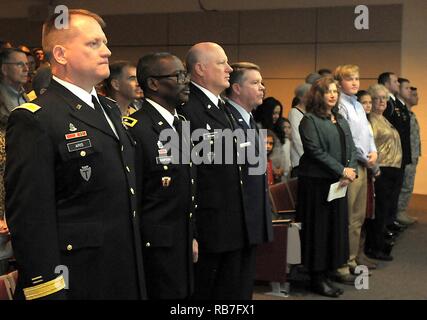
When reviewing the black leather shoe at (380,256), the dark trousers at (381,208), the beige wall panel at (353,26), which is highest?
the beige wall panel at (353,26)

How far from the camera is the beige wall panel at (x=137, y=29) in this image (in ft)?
31.7

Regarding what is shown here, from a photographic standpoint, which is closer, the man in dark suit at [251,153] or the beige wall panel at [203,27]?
the man in dark suit at [251,153]

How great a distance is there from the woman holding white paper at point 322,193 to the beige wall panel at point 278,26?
4891 millimetres

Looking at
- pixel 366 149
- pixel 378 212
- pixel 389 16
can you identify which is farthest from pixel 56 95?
pixel 389 16

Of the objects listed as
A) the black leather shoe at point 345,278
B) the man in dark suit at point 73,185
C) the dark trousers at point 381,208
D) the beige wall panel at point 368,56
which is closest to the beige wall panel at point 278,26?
the beige wall panel at point 368,56

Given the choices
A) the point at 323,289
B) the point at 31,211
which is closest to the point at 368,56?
the point at 323,289

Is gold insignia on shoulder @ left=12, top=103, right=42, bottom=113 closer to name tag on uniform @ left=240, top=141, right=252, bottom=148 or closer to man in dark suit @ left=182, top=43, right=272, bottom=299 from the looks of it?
man in dark suit @ left=182, top=43, right=272, bottom=299

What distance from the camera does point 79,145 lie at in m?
1.76

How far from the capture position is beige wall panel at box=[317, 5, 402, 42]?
827 centimetres

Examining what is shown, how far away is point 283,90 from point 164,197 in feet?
22.5

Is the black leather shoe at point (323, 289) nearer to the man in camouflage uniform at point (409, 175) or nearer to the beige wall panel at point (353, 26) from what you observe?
the man in camouflage uniform at point (409, 175)

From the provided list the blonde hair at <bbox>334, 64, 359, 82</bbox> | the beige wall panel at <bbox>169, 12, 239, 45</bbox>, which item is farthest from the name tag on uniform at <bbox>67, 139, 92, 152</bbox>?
the beige wall panel at <bbox>169, 12, 239, 45</bbox>

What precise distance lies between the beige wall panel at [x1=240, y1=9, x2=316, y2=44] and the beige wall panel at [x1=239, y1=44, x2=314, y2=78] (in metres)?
0.10

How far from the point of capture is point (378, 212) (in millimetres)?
5188
